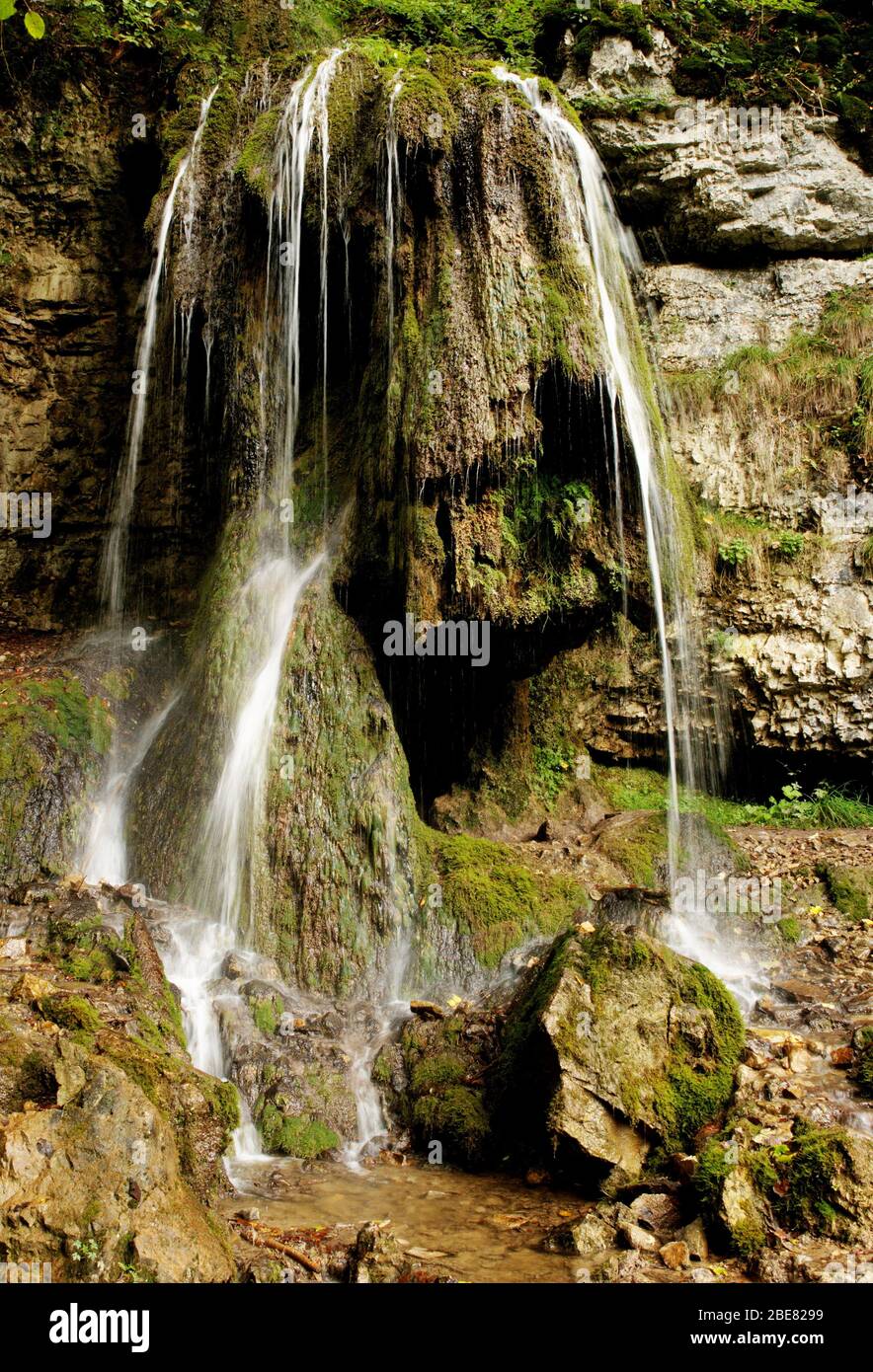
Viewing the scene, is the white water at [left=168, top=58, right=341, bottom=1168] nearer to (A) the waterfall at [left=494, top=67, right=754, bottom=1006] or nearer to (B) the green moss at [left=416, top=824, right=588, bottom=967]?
(B) the green moss at [left=416, top=824, right=588, bottom=967]

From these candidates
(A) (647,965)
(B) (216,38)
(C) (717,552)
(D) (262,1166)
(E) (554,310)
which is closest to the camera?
(D) (262,1166)

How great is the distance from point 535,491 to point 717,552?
3.22 m

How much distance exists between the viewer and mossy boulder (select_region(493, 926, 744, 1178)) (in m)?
4.57

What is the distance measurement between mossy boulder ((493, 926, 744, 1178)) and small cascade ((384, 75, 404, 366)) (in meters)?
5.24

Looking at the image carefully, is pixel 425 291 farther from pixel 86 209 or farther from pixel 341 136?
pixel 86 209

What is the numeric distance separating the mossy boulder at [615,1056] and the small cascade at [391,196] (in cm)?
524

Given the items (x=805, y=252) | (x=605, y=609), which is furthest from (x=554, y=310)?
(x=805, y=252)

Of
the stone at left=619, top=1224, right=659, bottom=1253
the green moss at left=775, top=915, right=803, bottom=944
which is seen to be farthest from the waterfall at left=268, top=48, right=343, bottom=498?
the stone at left=619, top=1224, right=659, bottom=1253

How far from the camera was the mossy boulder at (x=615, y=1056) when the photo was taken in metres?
4.57

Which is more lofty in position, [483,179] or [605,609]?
A: [483,179]

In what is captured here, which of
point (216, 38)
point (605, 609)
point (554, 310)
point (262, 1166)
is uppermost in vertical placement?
point (216, 38)

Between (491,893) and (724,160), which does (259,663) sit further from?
(724,160)

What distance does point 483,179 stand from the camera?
7.62 meters

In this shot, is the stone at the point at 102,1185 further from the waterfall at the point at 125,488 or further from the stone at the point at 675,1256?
the waterfall at the point at 125,488
